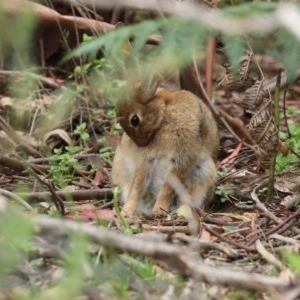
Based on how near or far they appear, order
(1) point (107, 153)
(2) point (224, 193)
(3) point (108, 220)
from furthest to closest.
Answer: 1. (1) point (107, 153)
2. (2) point (224, 193)
3. (3) point (108, 220)

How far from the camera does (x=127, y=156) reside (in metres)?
6.45

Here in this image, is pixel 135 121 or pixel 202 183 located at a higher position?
pixel 135 121

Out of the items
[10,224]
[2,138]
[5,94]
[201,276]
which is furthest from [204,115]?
[10,224]

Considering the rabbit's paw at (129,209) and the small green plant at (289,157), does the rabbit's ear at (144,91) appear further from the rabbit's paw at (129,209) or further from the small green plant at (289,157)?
the small green plant at (289,157)

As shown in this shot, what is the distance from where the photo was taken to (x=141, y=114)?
6285mm

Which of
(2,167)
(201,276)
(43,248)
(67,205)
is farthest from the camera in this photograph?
(2,167)

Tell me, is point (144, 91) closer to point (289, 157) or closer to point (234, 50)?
point (289, 157)

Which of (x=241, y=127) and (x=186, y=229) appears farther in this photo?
(x=241, y=127)

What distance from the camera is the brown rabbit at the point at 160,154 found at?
6262 mm

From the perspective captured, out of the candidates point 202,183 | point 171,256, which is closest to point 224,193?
point 202,183

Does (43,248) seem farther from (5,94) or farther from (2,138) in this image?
(5,94)

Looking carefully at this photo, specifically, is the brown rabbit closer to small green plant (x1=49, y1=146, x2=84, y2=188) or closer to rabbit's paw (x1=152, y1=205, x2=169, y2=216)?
rabbit's paw (x1=152, y1=205, x2=169, y2=216)

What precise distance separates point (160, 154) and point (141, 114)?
28cm

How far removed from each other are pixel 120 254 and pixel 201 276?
0.77m
